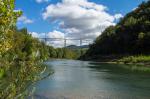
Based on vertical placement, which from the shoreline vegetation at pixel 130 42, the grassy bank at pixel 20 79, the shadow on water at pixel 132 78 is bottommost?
the shadow on water at pixel 132 78

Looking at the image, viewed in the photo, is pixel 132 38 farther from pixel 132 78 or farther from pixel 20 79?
pixel 20 79

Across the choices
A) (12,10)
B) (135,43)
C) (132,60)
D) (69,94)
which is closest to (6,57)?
(12,10)

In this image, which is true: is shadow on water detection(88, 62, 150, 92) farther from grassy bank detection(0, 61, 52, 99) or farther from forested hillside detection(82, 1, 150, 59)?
forested hillside detection(82, 1, 150, 59)

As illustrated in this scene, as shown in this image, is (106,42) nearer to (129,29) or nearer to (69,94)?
(129,29)

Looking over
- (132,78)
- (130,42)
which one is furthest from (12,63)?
(130,42)

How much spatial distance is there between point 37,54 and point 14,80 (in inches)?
24.5

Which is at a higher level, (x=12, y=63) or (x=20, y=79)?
(x=12, y=63)

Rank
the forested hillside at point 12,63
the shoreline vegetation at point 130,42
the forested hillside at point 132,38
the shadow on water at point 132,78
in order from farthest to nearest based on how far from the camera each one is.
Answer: the forested hillside at point 132,38, the shoreline vegetation at point 130,42, the shadow on water at point 132,78, the forested hillside at point 12,63

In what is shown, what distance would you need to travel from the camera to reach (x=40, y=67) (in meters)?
6.45

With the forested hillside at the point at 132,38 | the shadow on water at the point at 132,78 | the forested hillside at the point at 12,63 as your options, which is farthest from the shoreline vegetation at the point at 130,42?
the forested hillside at the point at 12,63

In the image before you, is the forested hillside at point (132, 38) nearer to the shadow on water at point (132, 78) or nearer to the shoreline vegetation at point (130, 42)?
the shoreline vegetation at point (130, 42)

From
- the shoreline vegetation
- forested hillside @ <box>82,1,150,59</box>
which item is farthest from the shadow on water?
forested hillside @ <box>82,1,150,59</box>

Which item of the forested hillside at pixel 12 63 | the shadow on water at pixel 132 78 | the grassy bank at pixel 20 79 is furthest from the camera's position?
the shadow on water at pixel 132 78

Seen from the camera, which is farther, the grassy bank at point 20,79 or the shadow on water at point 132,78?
the shadow on water at point 132,78
